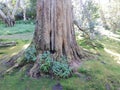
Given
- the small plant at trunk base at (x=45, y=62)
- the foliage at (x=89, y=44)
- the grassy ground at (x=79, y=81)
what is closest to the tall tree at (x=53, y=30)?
the small plant at trunk base at (x=45, y=62)

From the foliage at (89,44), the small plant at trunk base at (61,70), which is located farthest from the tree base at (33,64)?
the foliage at (89,44)

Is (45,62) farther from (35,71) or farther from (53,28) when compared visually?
(53,28)

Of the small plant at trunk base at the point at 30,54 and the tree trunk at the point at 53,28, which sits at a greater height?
the tree trunk at the point at 53,28

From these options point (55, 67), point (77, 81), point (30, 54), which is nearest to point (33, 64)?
point (30, 54)

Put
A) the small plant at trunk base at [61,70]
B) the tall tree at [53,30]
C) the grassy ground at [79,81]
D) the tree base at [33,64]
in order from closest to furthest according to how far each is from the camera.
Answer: the grassy ground at [79,81] → the small plant at trunk base at [61,70] → the tree base at [33,64] → the tall tree at [53,30]

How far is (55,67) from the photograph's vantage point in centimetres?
600

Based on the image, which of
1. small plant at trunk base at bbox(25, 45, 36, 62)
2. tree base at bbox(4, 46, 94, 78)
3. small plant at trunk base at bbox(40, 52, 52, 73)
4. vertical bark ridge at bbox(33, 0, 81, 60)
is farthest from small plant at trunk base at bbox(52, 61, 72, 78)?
small plant at trunk base at bbox(25, 45, 36, 62)

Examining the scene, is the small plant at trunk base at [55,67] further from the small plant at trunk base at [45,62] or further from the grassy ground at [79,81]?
the grassy ground at [79,81]

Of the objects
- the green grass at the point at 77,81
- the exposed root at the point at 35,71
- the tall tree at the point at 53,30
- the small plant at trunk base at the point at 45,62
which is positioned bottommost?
the green grass at the point at 77,81

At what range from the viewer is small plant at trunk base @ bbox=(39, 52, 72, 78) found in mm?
5953

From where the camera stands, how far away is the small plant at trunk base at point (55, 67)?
5.95m

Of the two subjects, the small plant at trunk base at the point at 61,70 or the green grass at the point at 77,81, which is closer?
the green grass at the point at 77,81

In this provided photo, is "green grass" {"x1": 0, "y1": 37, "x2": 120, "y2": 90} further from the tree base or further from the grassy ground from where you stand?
the tree base

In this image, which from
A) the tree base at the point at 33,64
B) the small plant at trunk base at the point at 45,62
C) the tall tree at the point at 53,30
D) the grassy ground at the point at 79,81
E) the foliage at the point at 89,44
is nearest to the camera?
the grassy ground at the point at 79,81
